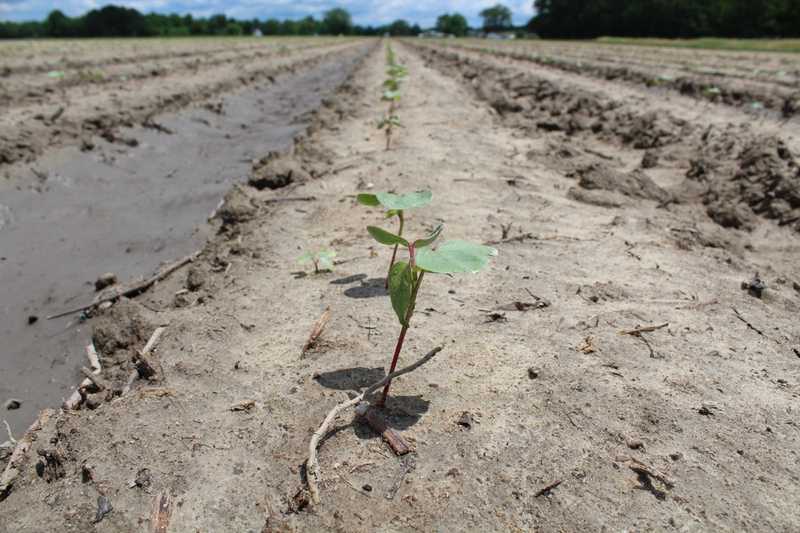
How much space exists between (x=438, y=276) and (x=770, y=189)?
10.2 feet

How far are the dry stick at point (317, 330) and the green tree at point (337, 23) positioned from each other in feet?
382

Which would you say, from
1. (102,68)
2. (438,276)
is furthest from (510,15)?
(438,276)

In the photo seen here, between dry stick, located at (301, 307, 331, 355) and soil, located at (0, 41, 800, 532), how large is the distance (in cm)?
3

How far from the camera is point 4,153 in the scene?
495 cm

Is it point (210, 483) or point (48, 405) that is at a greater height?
point (210, 483)

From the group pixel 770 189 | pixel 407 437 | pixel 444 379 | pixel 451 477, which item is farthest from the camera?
pixel 770 189

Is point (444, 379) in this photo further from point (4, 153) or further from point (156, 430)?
point (4, 153)

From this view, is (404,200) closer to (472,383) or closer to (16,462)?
(472,383)

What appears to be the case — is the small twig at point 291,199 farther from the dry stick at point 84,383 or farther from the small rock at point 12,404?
the small rock at point 12,404

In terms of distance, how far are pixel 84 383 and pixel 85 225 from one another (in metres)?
2.37

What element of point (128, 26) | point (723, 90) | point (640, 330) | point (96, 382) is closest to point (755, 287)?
point (640, 330)

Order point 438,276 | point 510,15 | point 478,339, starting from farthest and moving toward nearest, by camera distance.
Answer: point 510,15 < point 438,276 < point 478,339

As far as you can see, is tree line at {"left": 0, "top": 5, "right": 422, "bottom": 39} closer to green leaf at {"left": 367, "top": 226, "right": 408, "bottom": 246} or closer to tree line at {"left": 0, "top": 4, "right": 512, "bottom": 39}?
tree line at {"left": 0, "top": 4, "right": 512, "bottom": 39}

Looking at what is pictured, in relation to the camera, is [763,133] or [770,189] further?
[763,133]
